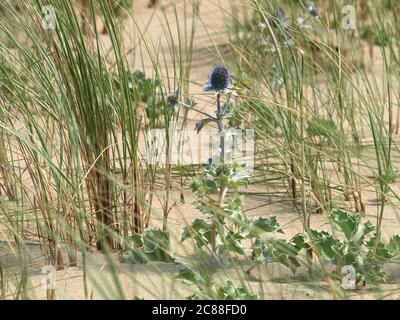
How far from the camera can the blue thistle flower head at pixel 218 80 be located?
9.53 ft

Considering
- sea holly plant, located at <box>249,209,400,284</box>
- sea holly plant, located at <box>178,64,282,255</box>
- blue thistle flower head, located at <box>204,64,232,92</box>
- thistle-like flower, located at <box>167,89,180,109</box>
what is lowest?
sea holly plant, located at <box>249,209,400,284</box>

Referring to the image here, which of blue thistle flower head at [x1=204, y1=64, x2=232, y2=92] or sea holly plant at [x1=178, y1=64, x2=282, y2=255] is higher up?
blue thistle flower head at [x1=204, y1=64, x2=232, y2=92]

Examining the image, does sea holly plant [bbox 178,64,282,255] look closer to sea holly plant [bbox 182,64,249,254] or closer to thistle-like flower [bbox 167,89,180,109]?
sea holly plant [bbox 182,64,249,254]

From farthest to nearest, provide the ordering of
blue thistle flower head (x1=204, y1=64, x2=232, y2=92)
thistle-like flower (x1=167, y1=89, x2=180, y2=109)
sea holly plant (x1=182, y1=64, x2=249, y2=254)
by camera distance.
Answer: thistle-like flower (x1=167, y1=89, x2=180, y2=109)
blue thistle flower head (x1=204, y1=64, x2=232, y2=92)
sea holly plant (x1=182, y1=64, x2=249, y2=254)

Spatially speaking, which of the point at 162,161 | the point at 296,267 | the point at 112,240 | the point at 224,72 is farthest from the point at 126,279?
the point at 162,161

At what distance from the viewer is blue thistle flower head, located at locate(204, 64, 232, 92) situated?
290 cm

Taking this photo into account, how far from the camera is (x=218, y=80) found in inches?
114

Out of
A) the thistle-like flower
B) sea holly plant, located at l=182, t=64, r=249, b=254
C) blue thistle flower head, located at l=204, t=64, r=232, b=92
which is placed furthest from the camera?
the thistle-like flower

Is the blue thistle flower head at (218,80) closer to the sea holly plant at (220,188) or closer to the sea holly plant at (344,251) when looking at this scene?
the sea holly plant at (220,188)

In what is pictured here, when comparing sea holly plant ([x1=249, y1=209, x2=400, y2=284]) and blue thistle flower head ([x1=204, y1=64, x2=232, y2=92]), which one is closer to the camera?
sea holly plant ([x1=249, y1=209, x2=400, y2=284])

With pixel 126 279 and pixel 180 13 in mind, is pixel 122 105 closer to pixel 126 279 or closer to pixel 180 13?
pixel 126 279

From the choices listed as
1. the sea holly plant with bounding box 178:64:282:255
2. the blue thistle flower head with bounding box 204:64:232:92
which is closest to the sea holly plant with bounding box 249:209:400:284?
the sea holly plant with bounding box 178:64:282:255

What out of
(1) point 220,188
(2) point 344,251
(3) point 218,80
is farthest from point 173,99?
(2) point 344,251

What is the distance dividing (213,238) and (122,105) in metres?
0.50
